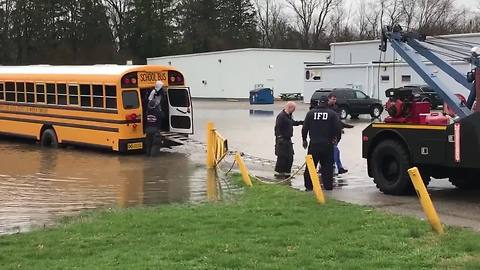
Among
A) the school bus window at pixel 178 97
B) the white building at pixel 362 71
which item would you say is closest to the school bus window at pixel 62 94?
the school bus window at pixel 178 97

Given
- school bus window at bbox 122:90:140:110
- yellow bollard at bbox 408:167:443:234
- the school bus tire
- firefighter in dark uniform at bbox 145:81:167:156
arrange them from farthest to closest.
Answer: the school bus tire < school bus window at bbox 122:90:140:110 < firefighter in dark uniform at bbox 145:81:167:156 < yellow bollard at bbox 408:167:443:234

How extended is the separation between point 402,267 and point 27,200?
7189mm

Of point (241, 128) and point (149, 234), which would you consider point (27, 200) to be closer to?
point (149, 234)

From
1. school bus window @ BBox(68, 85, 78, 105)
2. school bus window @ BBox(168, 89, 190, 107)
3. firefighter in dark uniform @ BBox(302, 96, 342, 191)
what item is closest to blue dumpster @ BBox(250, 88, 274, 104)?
school bus window @ BBox(168, 89, 190, 107)

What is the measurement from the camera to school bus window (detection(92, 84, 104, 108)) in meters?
19.1

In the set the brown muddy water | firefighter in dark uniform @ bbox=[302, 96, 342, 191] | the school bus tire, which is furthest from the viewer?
the school bus tire

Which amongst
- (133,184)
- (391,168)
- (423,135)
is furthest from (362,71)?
(423,135)

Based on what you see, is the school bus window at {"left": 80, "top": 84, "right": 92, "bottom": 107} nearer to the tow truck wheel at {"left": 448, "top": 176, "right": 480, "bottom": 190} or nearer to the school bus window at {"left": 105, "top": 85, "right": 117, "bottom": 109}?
the school bus window at {"left": 105, "top": 85, "right": 117, "bottom": 109}

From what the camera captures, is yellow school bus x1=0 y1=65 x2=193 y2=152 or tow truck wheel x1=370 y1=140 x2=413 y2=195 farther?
yellow school bus x1=0 y1=65 x2=193 y2=152

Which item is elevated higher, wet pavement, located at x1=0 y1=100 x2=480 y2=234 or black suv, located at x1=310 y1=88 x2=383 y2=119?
black suv, located at x1=310 y1=88 x2=383 y2=119

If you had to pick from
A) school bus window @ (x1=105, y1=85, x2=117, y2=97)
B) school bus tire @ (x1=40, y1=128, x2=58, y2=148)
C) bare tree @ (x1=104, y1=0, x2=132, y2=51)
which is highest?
bare tree @ (x1=104, y1=0, x2=132, y2=51)

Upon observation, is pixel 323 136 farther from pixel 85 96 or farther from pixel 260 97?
pixel 260 97

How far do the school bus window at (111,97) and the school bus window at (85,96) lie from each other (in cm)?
74

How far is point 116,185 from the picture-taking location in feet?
43.5
